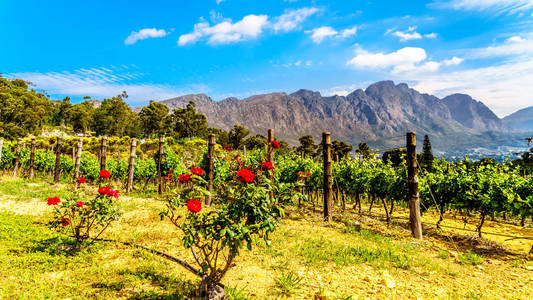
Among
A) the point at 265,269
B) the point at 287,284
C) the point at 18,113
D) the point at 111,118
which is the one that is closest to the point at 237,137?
the point at 111,118

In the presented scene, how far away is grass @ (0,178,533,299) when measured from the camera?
3746mm

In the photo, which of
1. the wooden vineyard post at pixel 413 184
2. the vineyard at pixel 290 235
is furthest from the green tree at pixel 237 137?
the wooden vineyard post at pixel 413 184

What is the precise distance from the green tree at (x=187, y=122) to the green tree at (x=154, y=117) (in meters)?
1.55

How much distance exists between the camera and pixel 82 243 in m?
5.26

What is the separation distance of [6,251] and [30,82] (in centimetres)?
9371

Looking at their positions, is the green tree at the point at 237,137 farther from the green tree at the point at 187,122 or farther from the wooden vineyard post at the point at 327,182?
the wooden vineyard post at the point at 327,182

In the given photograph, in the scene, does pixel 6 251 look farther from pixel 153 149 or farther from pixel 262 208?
pixel 153 149

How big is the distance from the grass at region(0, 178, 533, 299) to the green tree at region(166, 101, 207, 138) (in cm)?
5442

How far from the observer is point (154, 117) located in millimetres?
57469

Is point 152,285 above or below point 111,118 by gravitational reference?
below

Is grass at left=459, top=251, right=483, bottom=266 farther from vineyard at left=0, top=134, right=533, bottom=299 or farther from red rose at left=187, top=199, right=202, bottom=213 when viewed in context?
red rose at left=187, top=199, right=202, bottom=213

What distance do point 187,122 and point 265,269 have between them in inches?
2329

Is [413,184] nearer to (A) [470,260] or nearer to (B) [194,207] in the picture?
(A) [470,260]

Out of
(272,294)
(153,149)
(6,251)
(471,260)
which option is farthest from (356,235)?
(153,149)
